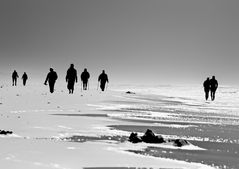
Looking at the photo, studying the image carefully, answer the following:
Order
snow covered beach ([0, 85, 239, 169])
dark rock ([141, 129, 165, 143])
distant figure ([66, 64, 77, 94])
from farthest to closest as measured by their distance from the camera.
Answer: distant figure ([66, 64, 77, 94])
dark rock ([141, 129, 165, 143])
snow covered beach ([0, 85, 239, 169])

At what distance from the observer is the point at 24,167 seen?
25.4 ft

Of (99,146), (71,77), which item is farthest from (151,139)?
(71,77)

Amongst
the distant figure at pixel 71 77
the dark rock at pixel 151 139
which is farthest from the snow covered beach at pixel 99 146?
the distant figure at pixel 71 77

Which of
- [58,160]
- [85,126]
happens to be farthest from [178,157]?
[85,126]

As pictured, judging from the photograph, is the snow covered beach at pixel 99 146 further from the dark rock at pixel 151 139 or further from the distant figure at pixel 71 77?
the distant figure at pixel 71 77

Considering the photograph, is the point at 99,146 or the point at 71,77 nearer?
the point at 99,146

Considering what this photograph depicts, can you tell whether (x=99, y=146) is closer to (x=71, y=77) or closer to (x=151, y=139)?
(x=151, y=139)

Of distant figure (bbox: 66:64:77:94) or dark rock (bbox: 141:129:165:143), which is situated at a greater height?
distant figure (bbox: 66:64:77:94)

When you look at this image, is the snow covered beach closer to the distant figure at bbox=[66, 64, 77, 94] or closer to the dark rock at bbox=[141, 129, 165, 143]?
the dark rock at bbox=[141, 129, 165, 143]

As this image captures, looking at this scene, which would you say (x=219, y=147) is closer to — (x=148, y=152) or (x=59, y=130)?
(x=148, y=152)

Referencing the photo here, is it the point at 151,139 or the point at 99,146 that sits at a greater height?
the point at 151,139

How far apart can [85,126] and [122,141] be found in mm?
2856

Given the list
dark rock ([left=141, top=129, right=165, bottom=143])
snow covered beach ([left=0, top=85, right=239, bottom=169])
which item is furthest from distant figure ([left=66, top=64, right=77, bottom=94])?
dark rock ([left=141, top=129, right=165, bottom=143])

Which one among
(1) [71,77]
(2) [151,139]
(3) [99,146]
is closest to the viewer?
(3) [99,146]
